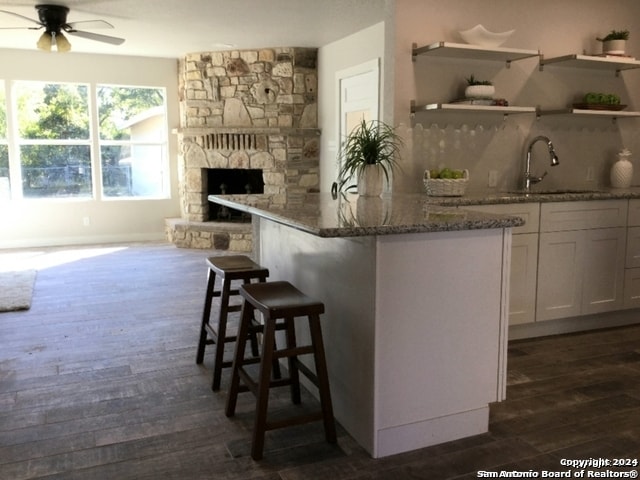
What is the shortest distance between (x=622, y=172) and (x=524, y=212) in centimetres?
137

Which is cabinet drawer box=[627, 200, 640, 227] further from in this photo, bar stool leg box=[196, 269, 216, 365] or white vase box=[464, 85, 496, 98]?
bar stool leg box=[196, 269, 216, 365]

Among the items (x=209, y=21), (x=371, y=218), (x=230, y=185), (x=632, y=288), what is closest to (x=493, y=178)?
(x=632, y=288)

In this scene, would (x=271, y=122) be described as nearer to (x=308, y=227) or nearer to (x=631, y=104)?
(x=631, y=104)

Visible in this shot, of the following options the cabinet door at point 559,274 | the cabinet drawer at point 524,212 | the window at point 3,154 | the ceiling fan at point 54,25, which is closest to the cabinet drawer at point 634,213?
the cabinet door at point 559,274

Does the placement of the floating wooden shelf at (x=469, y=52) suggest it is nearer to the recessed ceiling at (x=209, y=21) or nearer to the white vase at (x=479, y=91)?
the white vase at (x=479, y=91)

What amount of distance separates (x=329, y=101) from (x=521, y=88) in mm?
3064

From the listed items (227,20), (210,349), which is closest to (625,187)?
(210,349)

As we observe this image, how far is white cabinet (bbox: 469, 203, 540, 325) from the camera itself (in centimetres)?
348

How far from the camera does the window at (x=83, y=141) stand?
712 cm

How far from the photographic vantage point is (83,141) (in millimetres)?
7383

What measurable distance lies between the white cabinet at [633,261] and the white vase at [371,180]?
5.98 ft

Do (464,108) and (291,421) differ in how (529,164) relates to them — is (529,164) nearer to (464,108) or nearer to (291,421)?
(464,108)

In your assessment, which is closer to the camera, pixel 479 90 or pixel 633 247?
pixel 479 90

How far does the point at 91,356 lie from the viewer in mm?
3365
